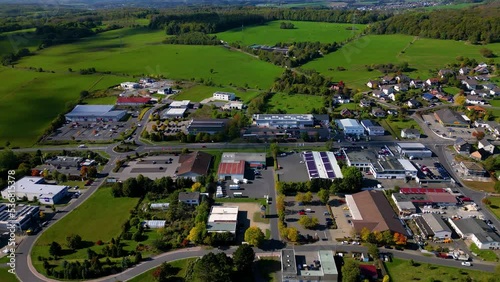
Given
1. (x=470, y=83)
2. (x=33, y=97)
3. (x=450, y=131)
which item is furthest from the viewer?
(x=470, y=83)

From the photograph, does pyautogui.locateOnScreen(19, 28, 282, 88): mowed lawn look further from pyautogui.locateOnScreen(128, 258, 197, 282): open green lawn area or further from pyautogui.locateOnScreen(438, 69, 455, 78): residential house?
pyautogui.locateOnScreen(128, 258, 197, 282): open green lawn area

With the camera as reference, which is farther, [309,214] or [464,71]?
[464,71]

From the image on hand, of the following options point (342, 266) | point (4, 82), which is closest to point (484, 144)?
point (342, 266)

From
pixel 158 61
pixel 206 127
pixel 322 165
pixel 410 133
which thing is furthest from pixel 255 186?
pixel 158 61

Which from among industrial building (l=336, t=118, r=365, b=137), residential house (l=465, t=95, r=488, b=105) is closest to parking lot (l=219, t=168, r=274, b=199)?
industrial building (l=336, t=118, r=365, b=137)

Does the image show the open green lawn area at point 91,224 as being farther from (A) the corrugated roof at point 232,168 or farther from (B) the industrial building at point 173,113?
(B) the industrial building at point 173,113

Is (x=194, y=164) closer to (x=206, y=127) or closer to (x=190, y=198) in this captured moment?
(x=190, y=198)

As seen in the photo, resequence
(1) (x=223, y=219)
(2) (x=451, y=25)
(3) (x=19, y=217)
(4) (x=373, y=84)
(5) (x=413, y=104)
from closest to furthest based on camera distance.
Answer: (3) (x=19, y=217) → (1) (x=223, y=219) → (5) (x=413, y=104) → (4) (x=373, y=84) → (2) (x=451, y=25)
